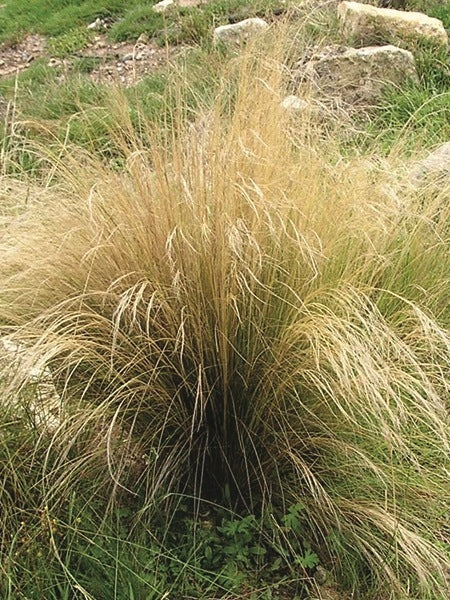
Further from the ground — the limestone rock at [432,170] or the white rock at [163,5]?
the limestone rock at [432,170]

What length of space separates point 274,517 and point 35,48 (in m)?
6.55

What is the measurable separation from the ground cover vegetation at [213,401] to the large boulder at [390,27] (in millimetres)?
3322

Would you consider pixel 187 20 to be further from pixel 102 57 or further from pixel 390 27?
pixel 390 27

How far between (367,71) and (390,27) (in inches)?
25.9

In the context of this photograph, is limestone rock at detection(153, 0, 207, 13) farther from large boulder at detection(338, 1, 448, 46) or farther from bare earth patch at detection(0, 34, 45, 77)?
large boulder at detection(338, 1, 448, 46)

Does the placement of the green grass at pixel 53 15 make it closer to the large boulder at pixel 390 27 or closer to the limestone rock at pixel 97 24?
the limestone rock at pixel 97 24

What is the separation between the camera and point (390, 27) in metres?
5.30

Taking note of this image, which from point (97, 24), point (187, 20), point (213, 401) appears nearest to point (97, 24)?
point (97, 24)

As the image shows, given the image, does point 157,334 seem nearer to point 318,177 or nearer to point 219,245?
point 219,245

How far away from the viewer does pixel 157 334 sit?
2.06m

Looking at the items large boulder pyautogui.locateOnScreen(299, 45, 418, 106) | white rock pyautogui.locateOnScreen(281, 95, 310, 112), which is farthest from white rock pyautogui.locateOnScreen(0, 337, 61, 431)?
large boulder pyautogui.locateOnScreen(299, 45, 418, 106)

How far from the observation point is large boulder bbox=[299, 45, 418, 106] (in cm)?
478

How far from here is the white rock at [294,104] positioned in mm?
2628

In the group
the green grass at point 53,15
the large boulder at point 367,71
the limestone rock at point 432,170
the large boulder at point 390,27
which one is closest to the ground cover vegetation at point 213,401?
the limestone rock at point 432,170
